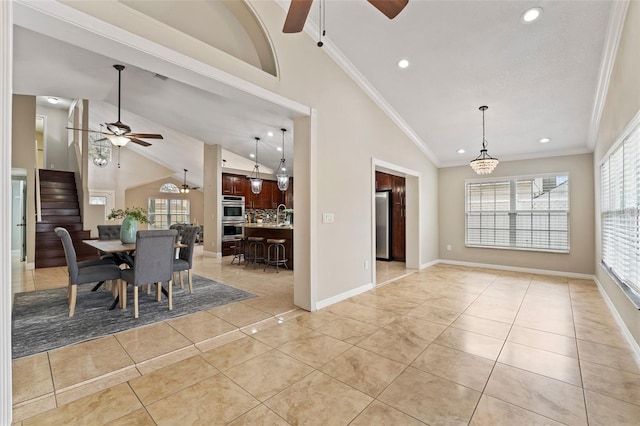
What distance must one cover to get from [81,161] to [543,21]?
10.1 metres

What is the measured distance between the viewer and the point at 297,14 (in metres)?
2.08

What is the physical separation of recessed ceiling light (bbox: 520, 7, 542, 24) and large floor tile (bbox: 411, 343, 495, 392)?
3.40 m

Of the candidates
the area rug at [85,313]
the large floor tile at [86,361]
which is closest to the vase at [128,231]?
the area rug at [85,313]

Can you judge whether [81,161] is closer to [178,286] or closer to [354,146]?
[178,286]

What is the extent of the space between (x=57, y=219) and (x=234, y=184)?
15.2 ft

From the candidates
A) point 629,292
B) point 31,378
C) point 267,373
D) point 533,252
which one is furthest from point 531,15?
point 31,378

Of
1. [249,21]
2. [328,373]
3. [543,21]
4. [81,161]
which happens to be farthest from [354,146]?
[81,161]

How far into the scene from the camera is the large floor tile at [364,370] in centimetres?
207

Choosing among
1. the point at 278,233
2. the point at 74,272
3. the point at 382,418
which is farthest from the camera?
the point at 278,233

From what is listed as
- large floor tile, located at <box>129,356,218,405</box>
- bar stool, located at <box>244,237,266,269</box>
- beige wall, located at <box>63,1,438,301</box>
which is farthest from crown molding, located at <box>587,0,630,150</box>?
bar stool, located at <box>244,237,266,269</box>

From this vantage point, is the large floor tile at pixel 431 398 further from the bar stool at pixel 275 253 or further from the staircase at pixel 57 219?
the staircase at pixel 57 219

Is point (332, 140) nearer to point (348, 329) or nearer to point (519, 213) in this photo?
point (348, 329)

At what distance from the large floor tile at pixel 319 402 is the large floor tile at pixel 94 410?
935 millimetres

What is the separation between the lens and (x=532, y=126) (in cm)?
491
